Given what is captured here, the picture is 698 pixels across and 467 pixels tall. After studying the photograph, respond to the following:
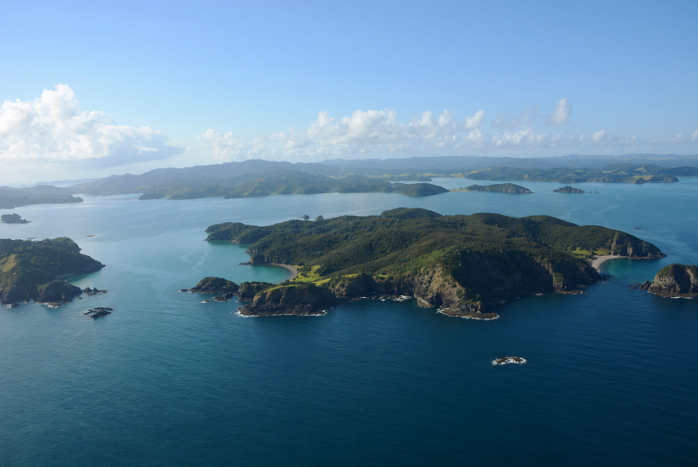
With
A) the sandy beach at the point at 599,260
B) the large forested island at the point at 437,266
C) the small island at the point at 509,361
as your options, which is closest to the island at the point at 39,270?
the large forested island at the point at 437,266

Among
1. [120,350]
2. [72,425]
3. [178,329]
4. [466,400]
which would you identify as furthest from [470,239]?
[72,425]

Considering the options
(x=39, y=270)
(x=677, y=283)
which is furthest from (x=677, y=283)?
(x=39, y=270)

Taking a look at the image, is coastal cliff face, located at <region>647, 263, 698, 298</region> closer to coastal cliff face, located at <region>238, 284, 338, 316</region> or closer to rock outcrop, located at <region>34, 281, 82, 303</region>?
coastal cliff face, located at <region>238, 284, 338, 316</region>

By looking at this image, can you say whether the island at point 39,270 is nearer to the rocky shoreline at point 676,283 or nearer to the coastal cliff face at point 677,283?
the rocky shoreline at point 676,283

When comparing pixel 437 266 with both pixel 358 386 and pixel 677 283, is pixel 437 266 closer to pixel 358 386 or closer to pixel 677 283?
pixel 358 386

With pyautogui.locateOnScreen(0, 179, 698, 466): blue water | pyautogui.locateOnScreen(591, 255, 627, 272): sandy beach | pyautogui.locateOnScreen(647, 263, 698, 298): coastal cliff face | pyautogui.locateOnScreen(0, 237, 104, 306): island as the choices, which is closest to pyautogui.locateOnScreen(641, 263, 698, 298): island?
pyautogui.locateOnScreen(647, 263, 698, 298): coastal cliff face

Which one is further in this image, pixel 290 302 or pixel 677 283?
pixel 290 302
